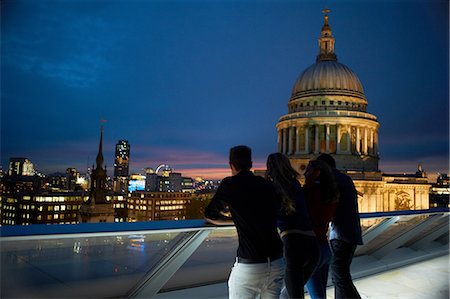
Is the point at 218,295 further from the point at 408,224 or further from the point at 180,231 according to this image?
the point at 408,224

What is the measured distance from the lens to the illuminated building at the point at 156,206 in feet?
450

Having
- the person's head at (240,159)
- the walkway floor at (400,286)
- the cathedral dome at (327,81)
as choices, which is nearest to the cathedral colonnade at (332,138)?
the cathedral dome at (327,81)

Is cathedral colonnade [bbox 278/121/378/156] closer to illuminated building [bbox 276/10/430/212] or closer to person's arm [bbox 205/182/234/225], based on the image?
illuminated building [bbox 276/10/430/212]

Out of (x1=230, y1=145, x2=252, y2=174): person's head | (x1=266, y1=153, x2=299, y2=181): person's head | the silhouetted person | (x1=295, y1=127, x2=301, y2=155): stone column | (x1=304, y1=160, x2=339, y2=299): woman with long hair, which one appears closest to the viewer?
(x1=230, y1=145, x2=252, y2=174): person's head

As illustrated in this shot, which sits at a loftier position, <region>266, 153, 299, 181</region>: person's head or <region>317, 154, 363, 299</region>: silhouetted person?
<region>266, 153, 299, 181</region>: person's head

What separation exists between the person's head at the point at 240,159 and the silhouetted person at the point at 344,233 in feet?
4.20

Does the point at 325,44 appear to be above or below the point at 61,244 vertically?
above

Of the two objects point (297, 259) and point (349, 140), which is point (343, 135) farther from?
point (297, 259)

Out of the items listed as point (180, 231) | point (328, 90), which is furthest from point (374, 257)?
point (328, 90)

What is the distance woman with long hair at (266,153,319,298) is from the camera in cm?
337

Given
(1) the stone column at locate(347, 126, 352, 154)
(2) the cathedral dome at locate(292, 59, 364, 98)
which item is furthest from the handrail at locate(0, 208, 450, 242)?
(2) the cathedral dome at locate(292, 59, 364, 98)

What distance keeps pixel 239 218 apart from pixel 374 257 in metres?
5.15

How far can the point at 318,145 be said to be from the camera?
2229 inches

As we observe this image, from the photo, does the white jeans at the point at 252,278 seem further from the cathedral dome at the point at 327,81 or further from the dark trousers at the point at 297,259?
the cathedral dome at the point at 327,81
